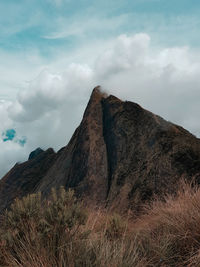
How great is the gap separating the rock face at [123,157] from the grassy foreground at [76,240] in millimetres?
12816

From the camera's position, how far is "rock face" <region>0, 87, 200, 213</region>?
65.9ft

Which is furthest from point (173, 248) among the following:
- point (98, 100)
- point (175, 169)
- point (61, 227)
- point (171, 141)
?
point (98, 100)

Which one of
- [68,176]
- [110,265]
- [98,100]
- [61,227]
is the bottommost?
[110,265]

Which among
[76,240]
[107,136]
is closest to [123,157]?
[107,136]


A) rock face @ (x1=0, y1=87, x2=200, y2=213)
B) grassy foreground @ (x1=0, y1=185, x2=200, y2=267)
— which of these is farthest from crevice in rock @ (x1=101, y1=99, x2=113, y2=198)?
grassy foreground @ (x1=0, y1=185, x2=200, y2=267)

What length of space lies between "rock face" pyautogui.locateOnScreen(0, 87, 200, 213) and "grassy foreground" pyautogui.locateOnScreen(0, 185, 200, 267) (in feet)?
42.0

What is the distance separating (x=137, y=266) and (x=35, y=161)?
1752 inches

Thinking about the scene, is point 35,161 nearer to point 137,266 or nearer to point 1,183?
point 1,183

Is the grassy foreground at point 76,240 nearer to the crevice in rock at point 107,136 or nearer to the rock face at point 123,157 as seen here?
the rock face at point 123,157

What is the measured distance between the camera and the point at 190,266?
4.56m

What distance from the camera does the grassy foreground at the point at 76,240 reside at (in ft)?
14.3

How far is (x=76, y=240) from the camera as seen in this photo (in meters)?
4.82

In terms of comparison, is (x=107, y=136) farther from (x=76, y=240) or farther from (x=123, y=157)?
(x=76, y=240)

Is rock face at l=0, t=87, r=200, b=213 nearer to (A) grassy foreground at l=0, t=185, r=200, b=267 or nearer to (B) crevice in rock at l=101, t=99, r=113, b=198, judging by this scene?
(B) crevice in rock at l=101, t=99, r=113, b=198
